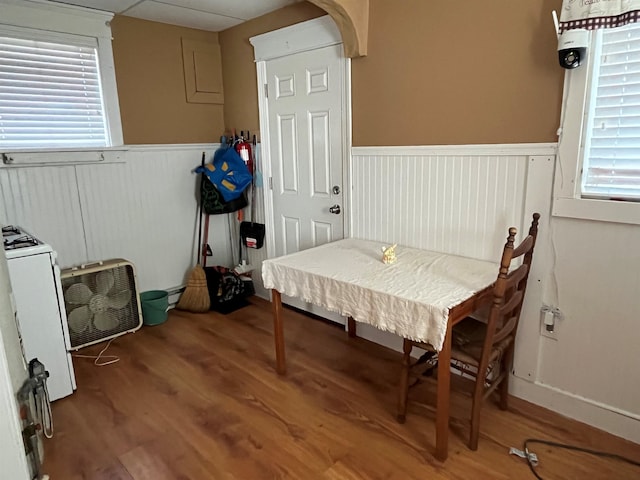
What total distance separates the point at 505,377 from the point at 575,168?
3.56ft

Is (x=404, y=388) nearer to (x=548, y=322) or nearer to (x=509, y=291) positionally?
(x=509, y=291)

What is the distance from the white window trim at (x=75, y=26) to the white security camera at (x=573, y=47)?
118 inches

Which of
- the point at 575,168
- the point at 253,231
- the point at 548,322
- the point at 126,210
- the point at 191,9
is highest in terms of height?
the point at 191,9

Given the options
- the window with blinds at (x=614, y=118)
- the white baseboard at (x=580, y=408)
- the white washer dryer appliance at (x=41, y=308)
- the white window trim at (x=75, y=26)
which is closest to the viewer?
the window with blinds at (x=614, y=118)

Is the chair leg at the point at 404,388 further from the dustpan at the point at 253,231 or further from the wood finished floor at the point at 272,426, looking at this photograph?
the dustpan at the point at 253,231

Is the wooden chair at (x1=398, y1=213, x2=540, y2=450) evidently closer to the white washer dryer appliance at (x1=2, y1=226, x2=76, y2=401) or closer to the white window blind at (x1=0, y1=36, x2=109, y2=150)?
the white washer dryer appliance at (x1=2, y1=226, x2=76, y2=401)

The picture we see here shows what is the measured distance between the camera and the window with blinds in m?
1.78

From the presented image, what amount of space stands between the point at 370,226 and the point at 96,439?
1.98 meters

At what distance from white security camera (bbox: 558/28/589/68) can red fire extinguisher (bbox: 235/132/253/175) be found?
2.46 meters

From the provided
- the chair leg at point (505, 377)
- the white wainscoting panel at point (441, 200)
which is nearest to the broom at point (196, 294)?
the white wainscoting panel at point (441, 200)

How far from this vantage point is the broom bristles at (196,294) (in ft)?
11.9

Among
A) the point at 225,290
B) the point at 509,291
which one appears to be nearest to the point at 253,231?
the point at 225,290

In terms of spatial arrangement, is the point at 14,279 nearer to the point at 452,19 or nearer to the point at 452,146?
the point at 452,146

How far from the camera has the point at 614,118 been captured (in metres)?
1.85
